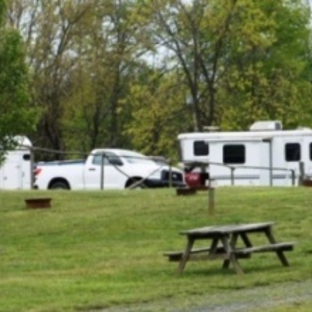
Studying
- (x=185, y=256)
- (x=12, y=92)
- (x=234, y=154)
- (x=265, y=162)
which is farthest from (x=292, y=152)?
(x=185, y=256)

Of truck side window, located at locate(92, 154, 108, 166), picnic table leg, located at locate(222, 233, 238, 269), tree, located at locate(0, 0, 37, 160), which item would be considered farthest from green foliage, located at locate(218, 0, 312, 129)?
picnic table leg, located at locate(222, 233, 238, 269)

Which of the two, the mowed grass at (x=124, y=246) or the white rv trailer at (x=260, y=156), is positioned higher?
the white rv trailer at (x=260, y=156)

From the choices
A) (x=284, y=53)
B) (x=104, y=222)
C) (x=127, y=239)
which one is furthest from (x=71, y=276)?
(x=284, y=53)

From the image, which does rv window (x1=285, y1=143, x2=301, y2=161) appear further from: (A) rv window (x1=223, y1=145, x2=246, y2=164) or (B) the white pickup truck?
(B) the white pickup truck

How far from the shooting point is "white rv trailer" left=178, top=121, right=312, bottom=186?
136 feet

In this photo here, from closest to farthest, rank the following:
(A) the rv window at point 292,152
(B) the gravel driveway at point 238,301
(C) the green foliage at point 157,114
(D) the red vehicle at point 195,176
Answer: (B) the gravel driveway at point 238,301 → (D) the red vehicle at point 195,176 → (A) the rv window at point 292,152 → (C) the green foliage at point 157,114

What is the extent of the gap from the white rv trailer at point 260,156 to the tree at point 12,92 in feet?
49.5

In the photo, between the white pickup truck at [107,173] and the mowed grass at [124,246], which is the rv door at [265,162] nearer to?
the white pickup truck at [107,173]

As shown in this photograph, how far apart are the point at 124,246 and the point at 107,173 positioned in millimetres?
20390

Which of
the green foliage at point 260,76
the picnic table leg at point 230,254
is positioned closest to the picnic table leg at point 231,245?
the picnic table leg at point 230,254

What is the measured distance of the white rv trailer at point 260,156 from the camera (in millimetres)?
41562

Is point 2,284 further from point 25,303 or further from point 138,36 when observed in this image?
point 138,36

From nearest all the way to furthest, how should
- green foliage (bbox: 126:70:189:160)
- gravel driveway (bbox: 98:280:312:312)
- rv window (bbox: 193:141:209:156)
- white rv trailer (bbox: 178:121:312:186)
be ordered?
1. gravel driveway (bbox: 98:280:312:312)
2. white rv trailer (bbox: 178:121:312:186)
3. rv window (bbox: 193:141:209:156)
4. green foliage (bbox: 126:70:189:160)

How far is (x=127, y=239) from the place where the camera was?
898 inches
